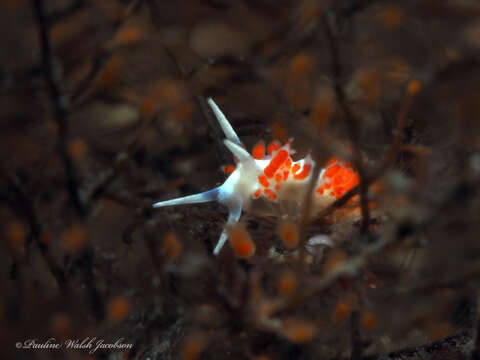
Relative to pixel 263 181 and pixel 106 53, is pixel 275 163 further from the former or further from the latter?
pixel 106 53

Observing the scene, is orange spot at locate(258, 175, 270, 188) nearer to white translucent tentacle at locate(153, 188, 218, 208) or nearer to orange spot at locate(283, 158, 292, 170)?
orange spot at locate(283, 158, 292, 170)

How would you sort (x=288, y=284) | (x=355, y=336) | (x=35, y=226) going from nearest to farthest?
(x=288, y=284) < (x=355, y=336) < (x=35, y=226)

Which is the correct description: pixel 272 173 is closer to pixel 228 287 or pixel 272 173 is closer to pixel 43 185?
pixel 228 287

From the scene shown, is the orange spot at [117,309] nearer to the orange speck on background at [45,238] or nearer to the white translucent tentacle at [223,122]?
the orange speck on background at [45,238]

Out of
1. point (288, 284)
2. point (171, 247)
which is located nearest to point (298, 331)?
point (288, 284)

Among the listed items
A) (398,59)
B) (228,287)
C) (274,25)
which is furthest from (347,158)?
(274,25)
